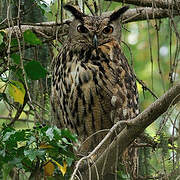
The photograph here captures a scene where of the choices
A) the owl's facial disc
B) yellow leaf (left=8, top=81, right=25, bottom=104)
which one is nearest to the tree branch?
yellow leaf (left=8, top=81, right=25, bottom=104)

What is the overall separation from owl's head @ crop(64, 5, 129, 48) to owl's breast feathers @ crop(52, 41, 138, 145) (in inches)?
4.6

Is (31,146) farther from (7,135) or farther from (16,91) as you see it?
(16,91)

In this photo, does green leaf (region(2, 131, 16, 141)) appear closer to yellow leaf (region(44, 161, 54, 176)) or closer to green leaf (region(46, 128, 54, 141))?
green leaf (region(46, 128, 54, 141))

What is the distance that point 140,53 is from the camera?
5.30m

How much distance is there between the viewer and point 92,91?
3199 mm

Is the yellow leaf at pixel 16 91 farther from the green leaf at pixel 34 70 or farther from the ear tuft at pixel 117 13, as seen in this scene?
the ear tuft at pixel 117 13

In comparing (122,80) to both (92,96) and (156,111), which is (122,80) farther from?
(156,111)

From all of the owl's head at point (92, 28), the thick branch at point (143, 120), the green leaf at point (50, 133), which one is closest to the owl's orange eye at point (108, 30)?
the owl's head at point (92, 28)

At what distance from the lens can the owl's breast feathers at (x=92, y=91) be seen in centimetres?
321

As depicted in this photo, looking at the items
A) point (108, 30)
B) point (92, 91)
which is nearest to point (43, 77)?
point (92, 91)

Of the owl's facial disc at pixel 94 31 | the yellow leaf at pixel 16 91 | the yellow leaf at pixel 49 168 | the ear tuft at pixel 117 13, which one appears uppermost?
the ear tuft at pixel 117 13

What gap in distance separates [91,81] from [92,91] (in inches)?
3.0

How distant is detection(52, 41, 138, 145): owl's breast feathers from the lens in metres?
3.21

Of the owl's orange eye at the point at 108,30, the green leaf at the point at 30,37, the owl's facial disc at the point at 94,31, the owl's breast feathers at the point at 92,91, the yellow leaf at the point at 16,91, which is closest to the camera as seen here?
the yellow leaf at the point at 16,91
